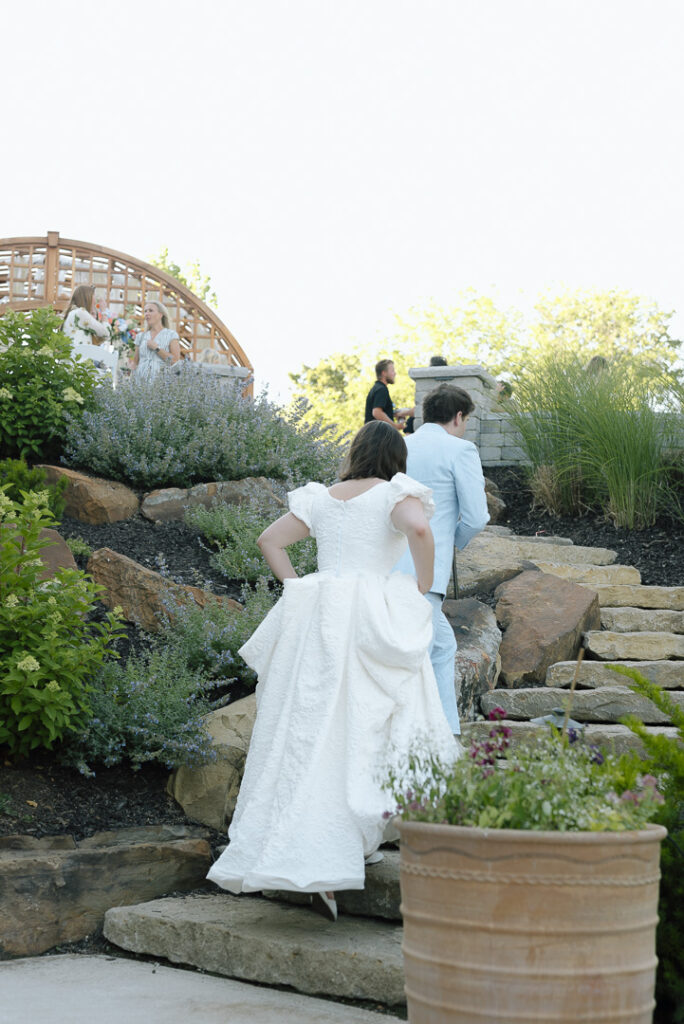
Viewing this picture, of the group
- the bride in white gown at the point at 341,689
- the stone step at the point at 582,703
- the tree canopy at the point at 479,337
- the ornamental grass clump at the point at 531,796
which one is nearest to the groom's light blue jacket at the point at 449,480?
the bride in white gown at the point at 341,689

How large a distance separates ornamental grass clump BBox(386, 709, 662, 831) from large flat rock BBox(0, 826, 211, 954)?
184cm

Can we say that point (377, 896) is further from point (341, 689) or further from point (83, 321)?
point (83, 321)

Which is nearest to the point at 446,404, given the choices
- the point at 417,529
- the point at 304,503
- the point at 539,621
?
the point at 304,503

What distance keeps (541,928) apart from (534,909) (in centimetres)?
4

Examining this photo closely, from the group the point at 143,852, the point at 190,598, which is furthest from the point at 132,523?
the point at 143,852

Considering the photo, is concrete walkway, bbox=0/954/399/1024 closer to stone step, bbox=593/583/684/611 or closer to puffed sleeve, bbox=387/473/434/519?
puffed sleeve, bbox=387/473/434/519

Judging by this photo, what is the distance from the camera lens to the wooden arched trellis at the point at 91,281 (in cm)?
1777

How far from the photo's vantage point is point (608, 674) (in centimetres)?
566

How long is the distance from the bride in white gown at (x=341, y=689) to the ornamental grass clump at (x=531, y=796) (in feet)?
2.51

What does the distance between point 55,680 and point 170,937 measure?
3.46 feet

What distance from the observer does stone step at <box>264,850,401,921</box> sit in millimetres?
3598

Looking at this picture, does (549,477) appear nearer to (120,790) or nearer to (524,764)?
(120,790)

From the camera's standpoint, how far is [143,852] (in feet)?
12.9

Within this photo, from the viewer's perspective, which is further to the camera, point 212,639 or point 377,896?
point 212,639
